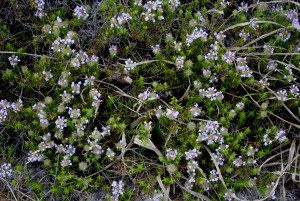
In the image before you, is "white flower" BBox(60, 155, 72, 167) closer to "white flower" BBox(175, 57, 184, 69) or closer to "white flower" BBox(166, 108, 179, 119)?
"white flower" BBox(166, 108, 179, 119)

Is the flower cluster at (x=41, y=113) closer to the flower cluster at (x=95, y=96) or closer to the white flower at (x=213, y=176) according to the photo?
the flower cluster at (x=95, y=96)

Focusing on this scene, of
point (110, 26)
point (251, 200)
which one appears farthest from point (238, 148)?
point (110, 26)

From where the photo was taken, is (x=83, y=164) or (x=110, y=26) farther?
(x=110, y=26)

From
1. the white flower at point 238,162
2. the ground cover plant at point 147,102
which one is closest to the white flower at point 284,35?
the ground cover plant at point 147,102

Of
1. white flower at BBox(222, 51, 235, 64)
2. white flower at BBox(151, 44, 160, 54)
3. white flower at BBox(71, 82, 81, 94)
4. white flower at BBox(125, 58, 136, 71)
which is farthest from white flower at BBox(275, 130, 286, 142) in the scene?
white flower at BBox(71, 82, 81, 94)

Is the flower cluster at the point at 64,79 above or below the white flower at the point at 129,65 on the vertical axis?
above

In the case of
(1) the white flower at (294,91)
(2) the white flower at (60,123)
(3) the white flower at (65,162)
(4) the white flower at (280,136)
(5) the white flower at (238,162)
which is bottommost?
(5) the white flower at (238,162)

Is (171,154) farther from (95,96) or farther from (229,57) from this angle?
(229,57)

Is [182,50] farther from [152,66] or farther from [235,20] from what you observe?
[235,20]

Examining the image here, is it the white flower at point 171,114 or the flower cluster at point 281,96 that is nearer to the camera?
the white flower at point 171,114
